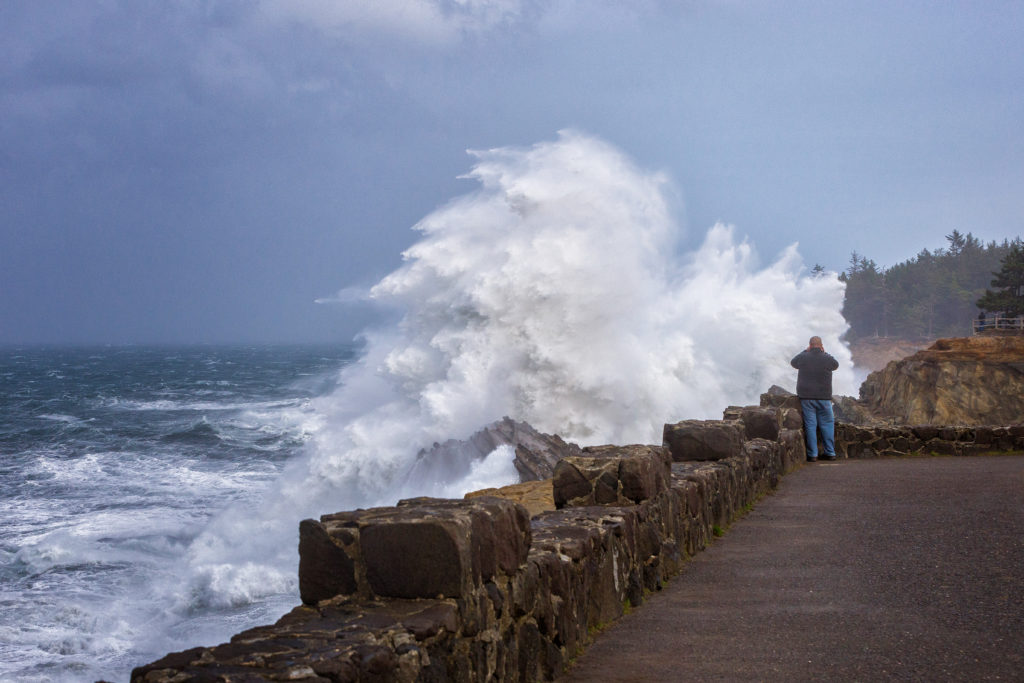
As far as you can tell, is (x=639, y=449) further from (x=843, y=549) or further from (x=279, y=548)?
(x=279, y=548)

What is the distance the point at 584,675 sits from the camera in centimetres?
389

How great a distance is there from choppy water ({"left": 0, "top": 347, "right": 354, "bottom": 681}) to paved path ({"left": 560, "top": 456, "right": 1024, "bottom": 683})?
8484mm

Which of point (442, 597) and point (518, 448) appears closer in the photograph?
point (442, 597)

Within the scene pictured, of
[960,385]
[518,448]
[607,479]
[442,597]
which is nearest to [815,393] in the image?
[518,448]

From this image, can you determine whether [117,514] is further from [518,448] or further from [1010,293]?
[1010,293]

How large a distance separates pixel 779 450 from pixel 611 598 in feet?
22.4

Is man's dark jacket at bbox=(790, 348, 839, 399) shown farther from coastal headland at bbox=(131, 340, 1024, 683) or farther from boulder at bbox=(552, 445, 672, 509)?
boulder at bbox=(552, 445, 672, 509)

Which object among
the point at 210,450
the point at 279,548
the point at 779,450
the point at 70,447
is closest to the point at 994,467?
the point at 779,450

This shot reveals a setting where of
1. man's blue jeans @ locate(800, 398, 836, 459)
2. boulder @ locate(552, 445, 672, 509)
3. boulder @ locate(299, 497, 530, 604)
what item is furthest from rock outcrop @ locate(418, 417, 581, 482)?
boulder @ locate(299, 497, 530, 604)

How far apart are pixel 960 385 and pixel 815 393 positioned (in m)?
28.3

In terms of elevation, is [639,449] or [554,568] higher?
[639,449]

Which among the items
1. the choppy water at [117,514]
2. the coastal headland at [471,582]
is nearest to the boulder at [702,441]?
the coastal headland at [471,582]

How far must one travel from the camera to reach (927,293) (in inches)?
3794

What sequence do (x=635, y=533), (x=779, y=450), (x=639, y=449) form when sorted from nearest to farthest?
(x=635, y=533)
(x=639, y=449)
(x=779, y=450)
